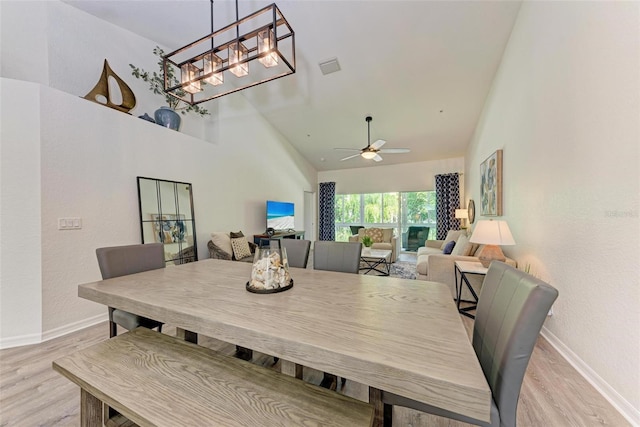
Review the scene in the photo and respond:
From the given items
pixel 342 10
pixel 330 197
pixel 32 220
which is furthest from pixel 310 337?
pixel 330 197

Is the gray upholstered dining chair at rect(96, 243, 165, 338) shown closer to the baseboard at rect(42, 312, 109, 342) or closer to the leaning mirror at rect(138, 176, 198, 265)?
the baseboard at rect(42, 312, 109, 342)

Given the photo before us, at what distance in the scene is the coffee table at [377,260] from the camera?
4.26 m

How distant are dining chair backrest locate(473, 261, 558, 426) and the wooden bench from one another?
458mm

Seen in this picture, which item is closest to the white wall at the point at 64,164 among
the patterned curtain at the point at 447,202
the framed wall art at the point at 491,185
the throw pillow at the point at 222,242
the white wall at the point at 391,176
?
the throw pillow at the point at 222,242

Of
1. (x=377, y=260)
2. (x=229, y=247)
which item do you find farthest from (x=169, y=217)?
(x=377, y=260)

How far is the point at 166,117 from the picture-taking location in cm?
338

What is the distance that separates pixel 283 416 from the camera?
0.83 meters

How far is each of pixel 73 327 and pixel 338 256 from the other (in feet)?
8.83

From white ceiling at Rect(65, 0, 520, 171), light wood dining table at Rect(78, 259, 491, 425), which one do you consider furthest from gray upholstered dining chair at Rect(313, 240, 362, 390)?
white ceiling at Rect(65, 0, 520, 171)

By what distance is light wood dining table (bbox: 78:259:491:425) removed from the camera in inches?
A: 25.1

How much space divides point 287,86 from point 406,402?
182 inches

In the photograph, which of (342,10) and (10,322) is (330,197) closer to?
(342,10)

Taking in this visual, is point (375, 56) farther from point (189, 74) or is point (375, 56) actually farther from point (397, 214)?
point (397, 214)

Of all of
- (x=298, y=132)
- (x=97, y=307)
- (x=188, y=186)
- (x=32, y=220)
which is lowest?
(x=97, y=307)
